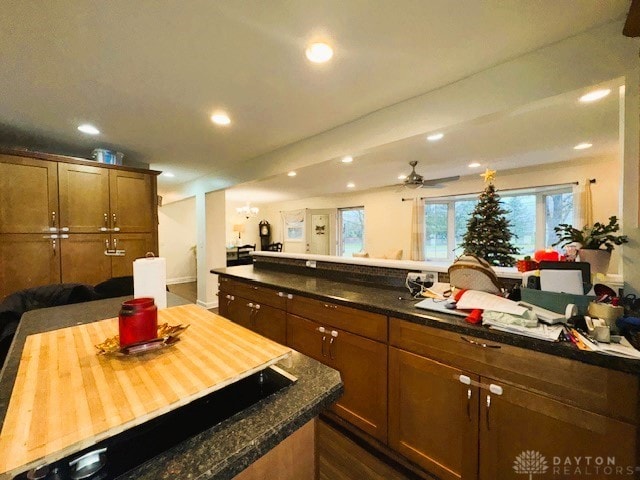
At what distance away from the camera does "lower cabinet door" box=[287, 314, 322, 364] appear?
1.81 metres

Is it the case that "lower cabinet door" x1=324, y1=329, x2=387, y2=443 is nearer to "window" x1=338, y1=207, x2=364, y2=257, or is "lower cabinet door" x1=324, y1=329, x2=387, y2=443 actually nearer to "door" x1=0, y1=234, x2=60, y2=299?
"door" x1=0, y1=234, x2=60, y2=299

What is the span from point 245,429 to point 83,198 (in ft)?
11.2

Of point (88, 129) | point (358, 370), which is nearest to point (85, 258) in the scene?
point (88, 129)

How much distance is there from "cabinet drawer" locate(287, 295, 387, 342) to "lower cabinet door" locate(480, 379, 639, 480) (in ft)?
1.77

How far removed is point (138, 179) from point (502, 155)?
185 inches

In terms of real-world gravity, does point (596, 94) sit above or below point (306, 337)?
above

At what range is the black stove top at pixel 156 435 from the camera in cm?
45

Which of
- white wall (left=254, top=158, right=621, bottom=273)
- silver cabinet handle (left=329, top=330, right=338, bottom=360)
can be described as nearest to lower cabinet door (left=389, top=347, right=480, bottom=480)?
silver cabinet handle (left=329, top=330, right=338, bottom=360)

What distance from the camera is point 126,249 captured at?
310cm

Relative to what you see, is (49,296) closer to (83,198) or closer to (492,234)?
(83,198)

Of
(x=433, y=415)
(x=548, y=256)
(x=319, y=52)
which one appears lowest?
(x=433, y=415)

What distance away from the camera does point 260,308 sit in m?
2.32

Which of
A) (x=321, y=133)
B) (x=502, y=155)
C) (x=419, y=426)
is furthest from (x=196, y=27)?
(x=502, y=155)

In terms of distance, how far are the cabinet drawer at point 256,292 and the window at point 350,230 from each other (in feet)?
15.1
